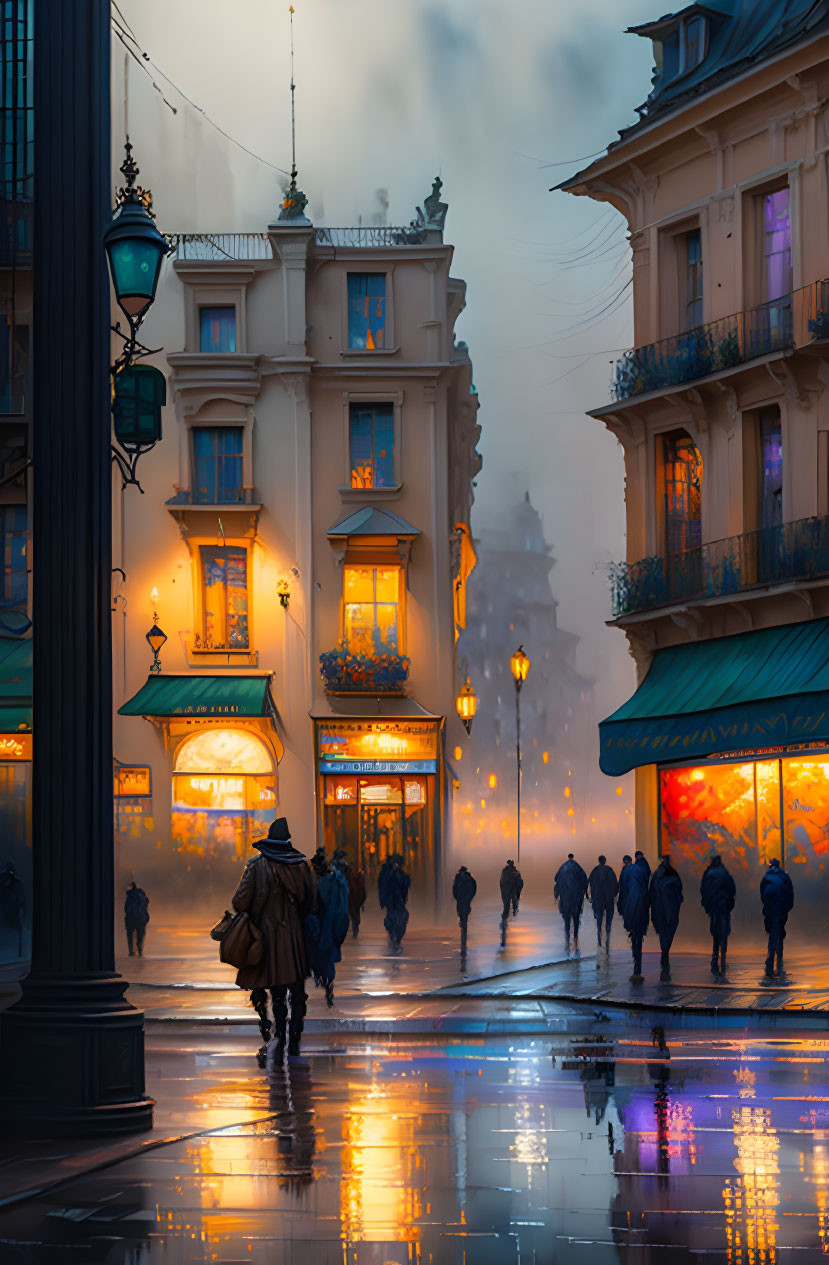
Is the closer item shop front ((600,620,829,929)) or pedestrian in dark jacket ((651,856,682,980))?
pedestrian in dark jacket ((651,856,682,980))

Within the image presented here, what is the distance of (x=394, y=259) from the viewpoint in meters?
40.9

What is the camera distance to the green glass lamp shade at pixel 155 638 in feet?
126

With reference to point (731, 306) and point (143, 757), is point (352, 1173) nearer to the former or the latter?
point (731, 306)

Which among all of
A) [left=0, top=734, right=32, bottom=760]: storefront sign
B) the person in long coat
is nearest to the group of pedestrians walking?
the person in long coat

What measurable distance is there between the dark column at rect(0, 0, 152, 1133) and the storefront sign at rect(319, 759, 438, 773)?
95.6ft

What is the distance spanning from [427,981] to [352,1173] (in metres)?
15.6

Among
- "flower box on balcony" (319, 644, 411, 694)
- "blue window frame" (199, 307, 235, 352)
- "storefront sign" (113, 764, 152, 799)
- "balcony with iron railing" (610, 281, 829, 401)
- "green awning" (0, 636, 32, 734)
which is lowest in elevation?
"storefront sign" (113, 764, 152, 799)

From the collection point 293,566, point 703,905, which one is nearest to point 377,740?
point 293,566

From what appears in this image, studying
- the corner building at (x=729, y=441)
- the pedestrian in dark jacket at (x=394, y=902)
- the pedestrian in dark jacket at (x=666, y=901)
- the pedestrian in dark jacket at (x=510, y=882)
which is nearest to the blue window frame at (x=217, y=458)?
the corner building at (x=729, y=441)

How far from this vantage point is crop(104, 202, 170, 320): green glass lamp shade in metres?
11.9

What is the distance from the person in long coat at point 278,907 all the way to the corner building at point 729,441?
13923 millimetres

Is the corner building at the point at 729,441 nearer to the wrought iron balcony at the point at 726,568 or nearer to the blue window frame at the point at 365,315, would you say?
the wrought iron balcony at the point at 726,568

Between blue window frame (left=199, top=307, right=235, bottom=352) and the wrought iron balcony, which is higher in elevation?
blue window frame (left=199, top=307, right=235, bottom=352)

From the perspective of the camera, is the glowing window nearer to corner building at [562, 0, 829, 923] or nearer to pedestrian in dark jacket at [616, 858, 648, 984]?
corner building at [562, 0, 829, 923]
